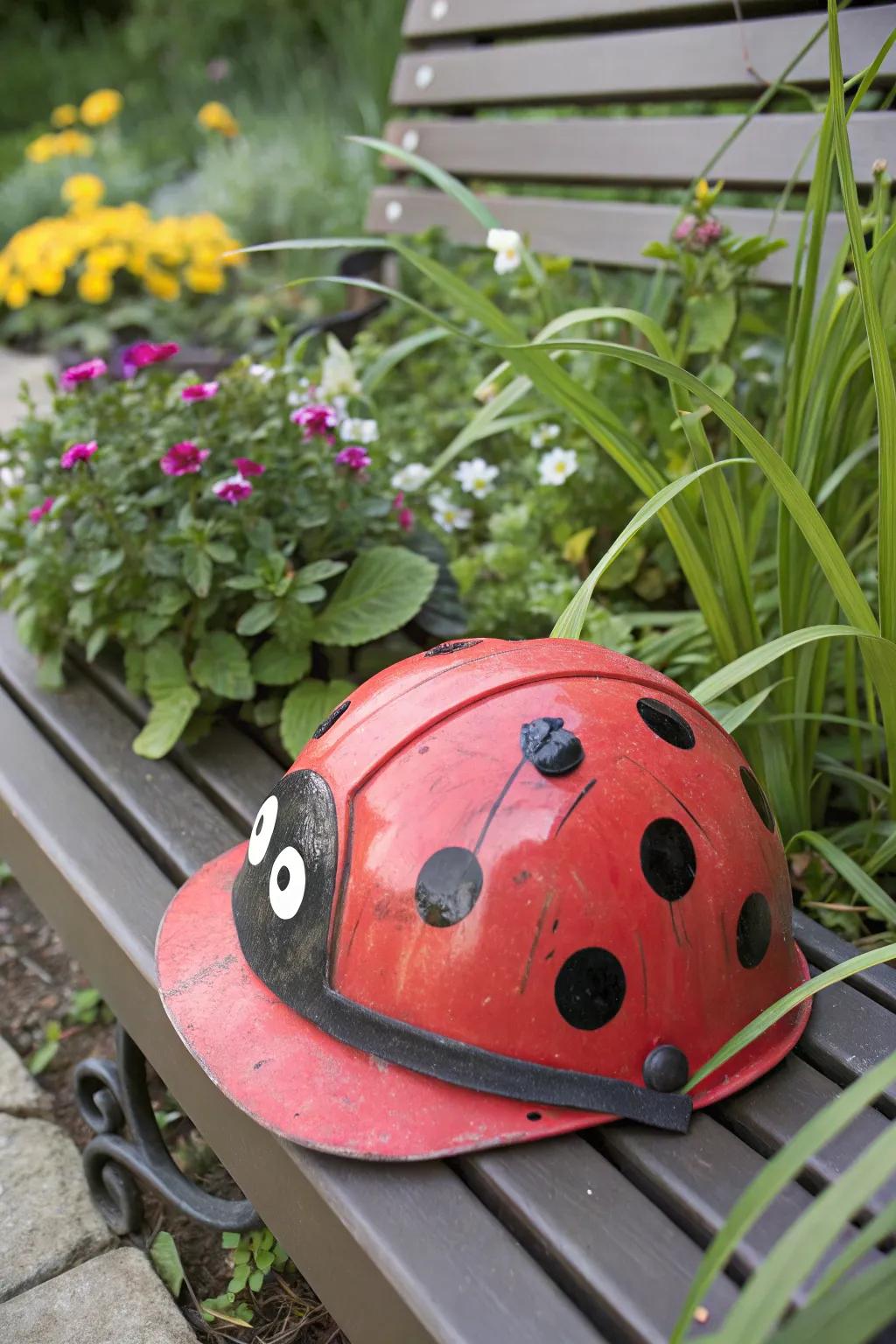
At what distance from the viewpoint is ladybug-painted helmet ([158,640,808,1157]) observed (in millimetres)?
1106

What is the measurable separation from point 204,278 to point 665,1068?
13.9ft

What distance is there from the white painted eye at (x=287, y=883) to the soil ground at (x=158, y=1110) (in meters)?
0.67

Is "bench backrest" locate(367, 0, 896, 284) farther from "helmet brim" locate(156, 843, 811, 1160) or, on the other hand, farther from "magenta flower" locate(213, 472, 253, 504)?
"helmet brim" locate(156, 843, 811, 1160)

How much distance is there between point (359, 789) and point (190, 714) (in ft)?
2.89

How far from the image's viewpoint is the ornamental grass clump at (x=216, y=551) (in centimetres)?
192

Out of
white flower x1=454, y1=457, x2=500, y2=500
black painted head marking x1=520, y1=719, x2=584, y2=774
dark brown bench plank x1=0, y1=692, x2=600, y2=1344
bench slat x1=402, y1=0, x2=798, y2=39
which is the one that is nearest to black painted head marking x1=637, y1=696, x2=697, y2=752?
black painted head marking x1=520, y1=719, x2=584, y2=774

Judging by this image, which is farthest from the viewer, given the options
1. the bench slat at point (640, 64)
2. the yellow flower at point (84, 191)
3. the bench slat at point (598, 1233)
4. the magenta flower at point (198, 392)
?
the yellow flower at point (84, 191)

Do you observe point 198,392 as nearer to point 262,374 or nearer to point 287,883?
point 262,374

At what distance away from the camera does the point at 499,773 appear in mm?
1137

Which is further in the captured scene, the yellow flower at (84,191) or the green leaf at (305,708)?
the yellow flower at (84,191)

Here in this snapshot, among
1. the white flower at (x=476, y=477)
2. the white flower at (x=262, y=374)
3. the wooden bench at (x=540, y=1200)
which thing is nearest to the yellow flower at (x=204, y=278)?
the white flower at (x=476, y=477)

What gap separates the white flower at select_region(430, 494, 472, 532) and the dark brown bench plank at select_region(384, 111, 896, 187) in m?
Answer: 0.96

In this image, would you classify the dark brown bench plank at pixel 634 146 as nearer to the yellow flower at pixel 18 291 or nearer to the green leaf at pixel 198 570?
the green leaf at pixel 198 570

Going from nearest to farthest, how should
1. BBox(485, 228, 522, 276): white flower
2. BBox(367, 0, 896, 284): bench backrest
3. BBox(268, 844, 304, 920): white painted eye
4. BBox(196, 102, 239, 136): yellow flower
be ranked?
BBox(268, 844, 304, 920): white painted eye, BBox(485, 228, 522, 276): white flower, BBox(367, 0, 896, 284): bench backrest, BBox(196, 102, 239, 136): yellow flower
